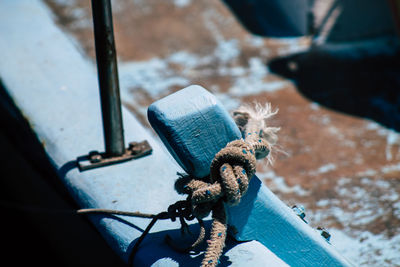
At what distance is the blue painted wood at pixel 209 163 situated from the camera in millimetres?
867

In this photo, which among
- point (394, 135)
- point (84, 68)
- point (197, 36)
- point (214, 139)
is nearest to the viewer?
point (214, 139)

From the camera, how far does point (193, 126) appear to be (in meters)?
0.87

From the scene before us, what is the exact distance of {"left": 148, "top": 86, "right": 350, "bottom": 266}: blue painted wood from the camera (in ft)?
2.84

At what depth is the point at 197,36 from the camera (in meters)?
3.38

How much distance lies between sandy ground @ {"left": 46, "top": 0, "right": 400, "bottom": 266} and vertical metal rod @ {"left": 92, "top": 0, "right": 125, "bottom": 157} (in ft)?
1.65

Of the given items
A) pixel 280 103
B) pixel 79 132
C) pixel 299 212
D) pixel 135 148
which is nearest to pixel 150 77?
pixel 280 103

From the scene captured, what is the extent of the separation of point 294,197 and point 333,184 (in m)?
0.22

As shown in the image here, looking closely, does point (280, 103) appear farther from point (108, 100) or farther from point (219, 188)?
point (219, 188)

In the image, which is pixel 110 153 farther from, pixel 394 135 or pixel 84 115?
pixel 394 135

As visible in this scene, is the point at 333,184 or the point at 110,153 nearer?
the point at 110,153

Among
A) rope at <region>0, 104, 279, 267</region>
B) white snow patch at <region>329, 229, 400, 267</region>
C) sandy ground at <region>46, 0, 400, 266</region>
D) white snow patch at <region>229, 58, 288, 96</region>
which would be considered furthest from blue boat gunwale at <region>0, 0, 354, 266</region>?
white snow patch at <region>229, 58, 288, 96</region>

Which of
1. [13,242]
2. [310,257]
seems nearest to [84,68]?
[13,242]

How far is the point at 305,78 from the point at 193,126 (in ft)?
7.61

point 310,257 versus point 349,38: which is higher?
point 310,257
